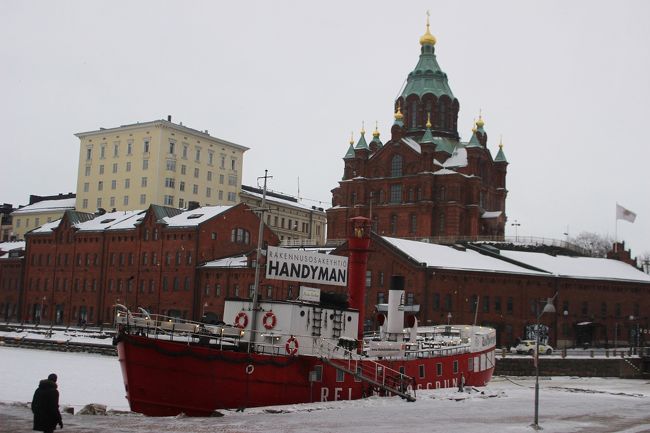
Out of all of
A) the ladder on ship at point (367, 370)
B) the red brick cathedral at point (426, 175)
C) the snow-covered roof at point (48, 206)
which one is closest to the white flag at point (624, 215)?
the red brick cathedral at point (426, 175)

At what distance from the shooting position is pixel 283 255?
35844mm

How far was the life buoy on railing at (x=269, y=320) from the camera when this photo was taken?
3450 centimetres

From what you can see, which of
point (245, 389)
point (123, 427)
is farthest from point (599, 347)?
point (123, 427)

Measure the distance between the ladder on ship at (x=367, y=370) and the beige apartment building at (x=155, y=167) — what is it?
83.2 m

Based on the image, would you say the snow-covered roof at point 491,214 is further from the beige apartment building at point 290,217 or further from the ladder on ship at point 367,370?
the ladder on ship at point 367,370

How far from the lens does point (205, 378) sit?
30172mm

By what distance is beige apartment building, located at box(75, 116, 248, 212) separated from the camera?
11838 cm

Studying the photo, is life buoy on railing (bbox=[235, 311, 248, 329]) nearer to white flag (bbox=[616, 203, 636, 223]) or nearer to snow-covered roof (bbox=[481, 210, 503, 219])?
white flag (bbox=[616, 203, 636, 223])

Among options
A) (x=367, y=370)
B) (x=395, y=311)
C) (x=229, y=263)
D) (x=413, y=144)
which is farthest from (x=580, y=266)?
(x=367, y=370)

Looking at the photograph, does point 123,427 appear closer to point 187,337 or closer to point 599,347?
point 187,337

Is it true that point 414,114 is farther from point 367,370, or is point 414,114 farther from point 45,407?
point 45,407

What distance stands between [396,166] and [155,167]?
38.7 meters

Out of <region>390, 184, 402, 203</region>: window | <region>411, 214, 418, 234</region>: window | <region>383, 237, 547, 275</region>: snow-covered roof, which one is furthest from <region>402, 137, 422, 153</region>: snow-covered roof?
<region>383, 237, 547, 275</region>: snow-covered roof

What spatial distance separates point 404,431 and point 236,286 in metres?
56.4
